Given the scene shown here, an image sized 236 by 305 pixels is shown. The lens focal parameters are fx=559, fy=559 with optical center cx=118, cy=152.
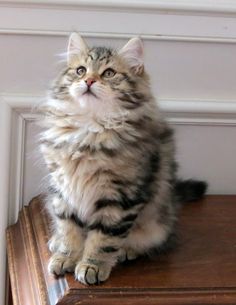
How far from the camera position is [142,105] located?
94 centimetres

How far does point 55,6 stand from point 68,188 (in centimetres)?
49

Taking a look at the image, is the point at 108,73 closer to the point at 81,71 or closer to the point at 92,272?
the point at 81,71

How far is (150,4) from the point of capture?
4.09ft

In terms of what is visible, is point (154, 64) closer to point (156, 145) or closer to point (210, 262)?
point (156, 145)

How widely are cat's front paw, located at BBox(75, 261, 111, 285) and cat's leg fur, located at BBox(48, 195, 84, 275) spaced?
0.13 ft

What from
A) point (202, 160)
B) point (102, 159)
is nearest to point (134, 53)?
point (102, 159)

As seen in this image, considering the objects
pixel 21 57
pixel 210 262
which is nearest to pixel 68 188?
pixel 210 262

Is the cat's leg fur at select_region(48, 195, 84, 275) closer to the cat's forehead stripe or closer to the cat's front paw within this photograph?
the cat's front paw

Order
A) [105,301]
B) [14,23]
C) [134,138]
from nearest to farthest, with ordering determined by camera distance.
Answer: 1. [105,301]
2. [134,138]
3. [14,23]

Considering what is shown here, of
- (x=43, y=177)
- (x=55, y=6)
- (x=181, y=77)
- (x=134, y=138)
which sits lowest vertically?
(x=43, y=177)

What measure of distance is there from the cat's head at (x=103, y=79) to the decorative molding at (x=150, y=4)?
11.4 inches

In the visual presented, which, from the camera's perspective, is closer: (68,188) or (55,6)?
(68,188)

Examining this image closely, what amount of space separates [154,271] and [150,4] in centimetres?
61

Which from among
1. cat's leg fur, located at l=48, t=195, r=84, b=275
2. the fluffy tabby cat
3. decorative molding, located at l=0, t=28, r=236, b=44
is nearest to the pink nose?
the fluffy tabby cat
